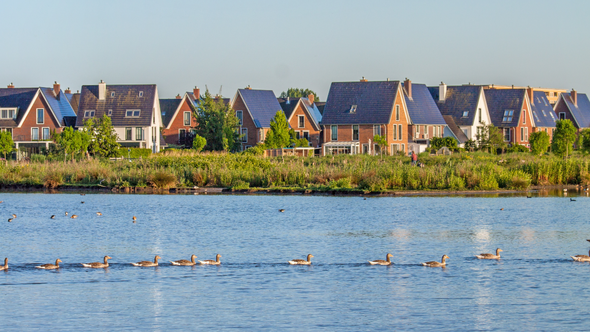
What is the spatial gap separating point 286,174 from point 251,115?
3783cm

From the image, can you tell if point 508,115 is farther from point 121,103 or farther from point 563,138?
point 121,103

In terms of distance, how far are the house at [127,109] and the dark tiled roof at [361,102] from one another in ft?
60.9

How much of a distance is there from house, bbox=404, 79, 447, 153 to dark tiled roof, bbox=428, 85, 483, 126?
369cm

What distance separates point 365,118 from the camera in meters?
79.2

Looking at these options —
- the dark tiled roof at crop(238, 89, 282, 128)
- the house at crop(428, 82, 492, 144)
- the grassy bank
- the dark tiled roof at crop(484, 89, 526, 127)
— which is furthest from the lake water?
the dark tiled roof at crop(484, 89, 526, 127)

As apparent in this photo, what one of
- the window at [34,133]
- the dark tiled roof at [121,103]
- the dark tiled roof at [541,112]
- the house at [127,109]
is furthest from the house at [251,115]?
the dark tiled roof at [541,112]

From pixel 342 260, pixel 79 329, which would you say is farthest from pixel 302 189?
pixel 79 329

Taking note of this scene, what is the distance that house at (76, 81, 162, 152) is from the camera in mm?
83250

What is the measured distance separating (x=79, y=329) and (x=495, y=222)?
20688 mm

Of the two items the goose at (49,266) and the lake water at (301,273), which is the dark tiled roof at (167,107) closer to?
the lake water at (301,273)

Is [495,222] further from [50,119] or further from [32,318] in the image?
[50,119]

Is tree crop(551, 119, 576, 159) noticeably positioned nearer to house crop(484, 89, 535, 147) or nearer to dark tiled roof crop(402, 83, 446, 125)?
dark tiled roof crop(402, 83, 446, 125)

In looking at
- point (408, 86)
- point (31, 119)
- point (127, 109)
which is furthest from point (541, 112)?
point (31, 119)

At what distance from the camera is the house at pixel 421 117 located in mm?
82750
